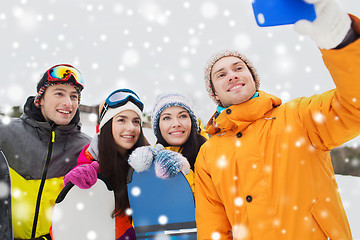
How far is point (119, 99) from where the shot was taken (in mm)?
2645

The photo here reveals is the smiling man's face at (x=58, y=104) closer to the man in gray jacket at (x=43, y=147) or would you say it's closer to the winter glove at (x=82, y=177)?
the man in gray jacket at (x=43, y=147)

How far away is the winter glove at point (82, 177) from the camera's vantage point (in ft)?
6.53

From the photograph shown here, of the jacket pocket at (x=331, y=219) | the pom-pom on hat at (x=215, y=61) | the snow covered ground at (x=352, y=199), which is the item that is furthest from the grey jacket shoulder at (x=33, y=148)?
the snow covered ground at (x=352, y=199)

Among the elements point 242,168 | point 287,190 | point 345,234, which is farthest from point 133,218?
point 345,234

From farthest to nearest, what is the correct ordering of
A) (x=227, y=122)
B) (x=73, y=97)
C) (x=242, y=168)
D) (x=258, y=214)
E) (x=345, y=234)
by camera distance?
(x=73, y=97)
(x=227, y=122)
(x=242, y=168)
(x=258, y=214)
(x=345, y=234)

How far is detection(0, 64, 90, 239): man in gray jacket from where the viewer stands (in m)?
2.35

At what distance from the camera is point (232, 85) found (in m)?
1.78

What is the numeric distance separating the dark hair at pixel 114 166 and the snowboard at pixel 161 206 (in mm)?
105

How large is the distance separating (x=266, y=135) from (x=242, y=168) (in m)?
0.28

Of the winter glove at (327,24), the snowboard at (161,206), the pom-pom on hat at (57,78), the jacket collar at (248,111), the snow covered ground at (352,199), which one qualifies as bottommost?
the snow covered ground at (352,199)

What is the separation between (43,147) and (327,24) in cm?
275

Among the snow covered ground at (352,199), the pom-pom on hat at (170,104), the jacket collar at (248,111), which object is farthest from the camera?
the snow covered ground at (352,199)

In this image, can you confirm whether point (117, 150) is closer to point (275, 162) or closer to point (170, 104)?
point (170, 104)

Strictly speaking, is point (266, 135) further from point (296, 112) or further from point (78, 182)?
point (78, 182)
